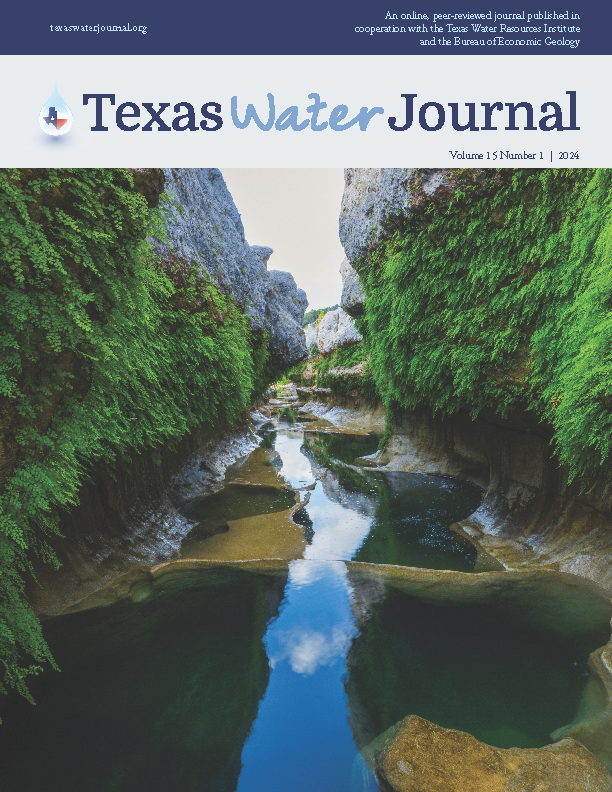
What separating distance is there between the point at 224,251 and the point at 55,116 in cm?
1357

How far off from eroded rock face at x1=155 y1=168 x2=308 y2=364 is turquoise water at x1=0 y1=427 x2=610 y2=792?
24.7 ft

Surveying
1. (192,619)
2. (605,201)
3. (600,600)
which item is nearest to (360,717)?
(192,619)

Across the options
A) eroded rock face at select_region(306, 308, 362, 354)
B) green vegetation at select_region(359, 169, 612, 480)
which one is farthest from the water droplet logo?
eroded rock face at select_region(306, 308, 362, 354)

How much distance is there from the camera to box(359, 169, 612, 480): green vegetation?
6.64 m

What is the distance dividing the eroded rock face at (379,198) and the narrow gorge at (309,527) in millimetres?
94

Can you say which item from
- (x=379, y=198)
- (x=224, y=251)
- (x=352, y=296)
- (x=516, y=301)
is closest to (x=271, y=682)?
(x=516, y=301)

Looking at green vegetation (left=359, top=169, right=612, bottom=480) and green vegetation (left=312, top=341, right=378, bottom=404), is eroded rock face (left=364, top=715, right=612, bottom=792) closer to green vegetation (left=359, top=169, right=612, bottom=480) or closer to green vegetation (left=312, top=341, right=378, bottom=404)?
green vegetation (left=359, top=169, right=612, bottom=480)

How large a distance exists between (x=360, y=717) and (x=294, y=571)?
3656 millimetres

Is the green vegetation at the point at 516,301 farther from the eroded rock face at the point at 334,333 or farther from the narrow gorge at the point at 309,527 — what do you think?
the eroded rock face at the point at 334,333

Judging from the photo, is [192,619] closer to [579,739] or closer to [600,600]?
[579,739]

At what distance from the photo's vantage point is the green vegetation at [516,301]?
21.8ft

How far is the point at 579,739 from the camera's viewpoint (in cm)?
425

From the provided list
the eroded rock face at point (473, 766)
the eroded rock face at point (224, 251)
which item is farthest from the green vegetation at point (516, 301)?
the eroded rock face at point (224, 251)

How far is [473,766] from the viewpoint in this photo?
12.4 ft
